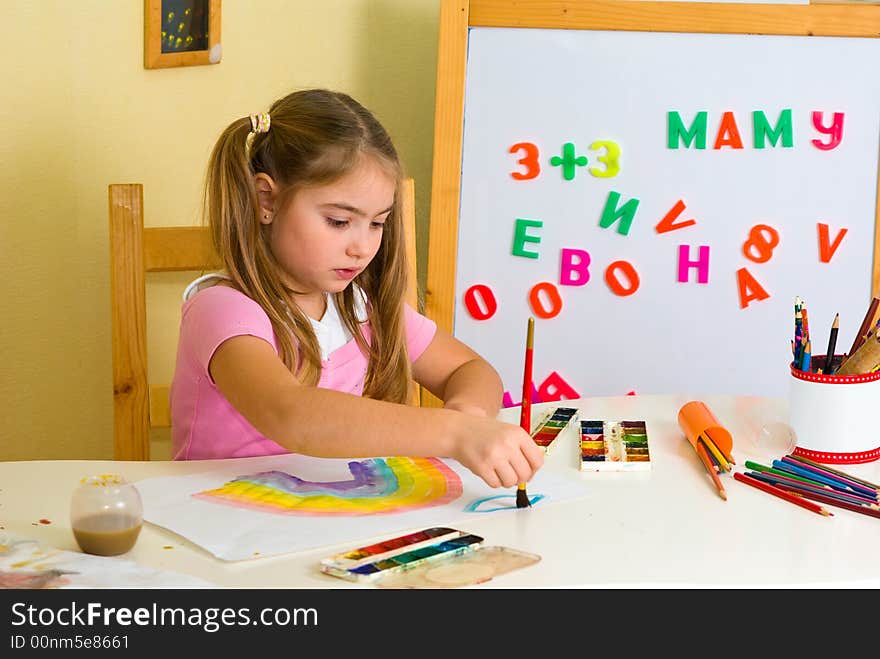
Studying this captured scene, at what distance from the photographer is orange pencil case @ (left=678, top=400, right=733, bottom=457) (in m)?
1.16

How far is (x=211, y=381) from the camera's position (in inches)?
49.8

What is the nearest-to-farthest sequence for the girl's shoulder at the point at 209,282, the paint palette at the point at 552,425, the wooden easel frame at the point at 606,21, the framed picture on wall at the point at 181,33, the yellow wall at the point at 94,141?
the paint palette at the point at 552,425, the girl's shoulder at the point at 209,282, the yellow wall at the point at 94,141, the framed picture on wall at the point at 181,33, the wooden easel frame at the point at 606,21

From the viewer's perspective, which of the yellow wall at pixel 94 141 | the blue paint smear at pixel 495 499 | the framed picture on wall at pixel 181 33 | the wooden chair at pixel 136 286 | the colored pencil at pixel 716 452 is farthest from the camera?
the framed picture on wall at pixel 181 33

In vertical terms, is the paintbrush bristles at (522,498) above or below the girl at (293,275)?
below

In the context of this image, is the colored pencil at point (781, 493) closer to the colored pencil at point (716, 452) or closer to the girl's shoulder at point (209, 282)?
the colored pencil at point (716, 452)

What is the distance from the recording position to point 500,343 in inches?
78.3

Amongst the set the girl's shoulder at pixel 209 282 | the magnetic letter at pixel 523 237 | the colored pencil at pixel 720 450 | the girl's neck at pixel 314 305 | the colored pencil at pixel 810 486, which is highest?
the magnetic letter at pixel 523 237

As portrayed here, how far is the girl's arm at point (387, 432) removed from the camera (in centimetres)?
100

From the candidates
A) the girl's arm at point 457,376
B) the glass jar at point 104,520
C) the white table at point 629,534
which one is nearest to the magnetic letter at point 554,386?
the girl's arm at point 457,376

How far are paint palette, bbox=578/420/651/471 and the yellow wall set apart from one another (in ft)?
3.07

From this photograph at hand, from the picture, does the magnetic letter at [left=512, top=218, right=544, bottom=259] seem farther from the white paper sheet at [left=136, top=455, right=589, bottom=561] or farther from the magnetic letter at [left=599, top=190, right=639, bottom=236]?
the white paper sheet at [left=136, top=455, right=589, bottom=561]

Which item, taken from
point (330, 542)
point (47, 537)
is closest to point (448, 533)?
point (330, 542)

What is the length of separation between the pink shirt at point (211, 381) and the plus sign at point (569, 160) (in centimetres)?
73

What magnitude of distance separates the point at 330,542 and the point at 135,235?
2.47 feet
